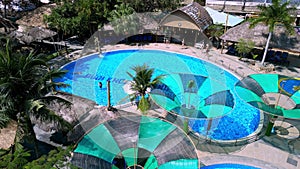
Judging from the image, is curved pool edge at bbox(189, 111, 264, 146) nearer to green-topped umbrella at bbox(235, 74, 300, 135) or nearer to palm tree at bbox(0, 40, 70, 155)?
green-topped umbrella at bbox(235, 74, 300, 135)

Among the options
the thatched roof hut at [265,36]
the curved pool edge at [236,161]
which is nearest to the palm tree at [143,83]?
the curved pool edge at [236,161]

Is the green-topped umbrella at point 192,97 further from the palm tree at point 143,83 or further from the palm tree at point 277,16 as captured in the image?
the palm tree at point 277,16

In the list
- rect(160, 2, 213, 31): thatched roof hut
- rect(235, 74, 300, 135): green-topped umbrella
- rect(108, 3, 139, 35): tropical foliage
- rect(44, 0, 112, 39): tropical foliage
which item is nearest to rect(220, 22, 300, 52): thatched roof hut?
rect(160, 2, 213, 31): thatched roof hut

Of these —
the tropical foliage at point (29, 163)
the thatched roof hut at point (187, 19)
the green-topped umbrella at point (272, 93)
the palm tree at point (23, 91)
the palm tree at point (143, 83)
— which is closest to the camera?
the tropical foliage at point (29, 163)

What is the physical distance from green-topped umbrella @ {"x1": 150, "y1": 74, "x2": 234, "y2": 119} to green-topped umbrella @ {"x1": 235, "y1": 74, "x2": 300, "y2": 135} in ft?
4.06

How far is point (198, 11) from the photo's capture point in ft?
99.3

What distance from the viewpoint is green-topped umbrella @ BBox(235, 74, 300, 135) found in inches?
609

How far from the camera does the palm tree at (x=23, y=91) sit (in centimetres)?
1047

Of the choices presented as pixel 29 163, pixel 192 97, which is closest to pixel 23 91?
pixel 29 163

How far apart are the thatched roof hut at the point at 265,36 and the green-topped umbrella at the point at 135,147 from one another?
17.5m

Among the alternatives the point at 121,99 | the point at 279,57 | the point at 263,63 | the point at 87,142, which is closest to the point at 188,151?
the point at 87,142

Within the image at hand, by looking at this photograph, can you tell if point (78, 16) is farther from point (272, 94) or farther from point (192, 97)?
point (272, 94)

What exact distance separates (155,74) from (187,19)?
29.7ft

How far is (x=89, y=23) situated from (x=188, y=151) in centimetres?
2222
